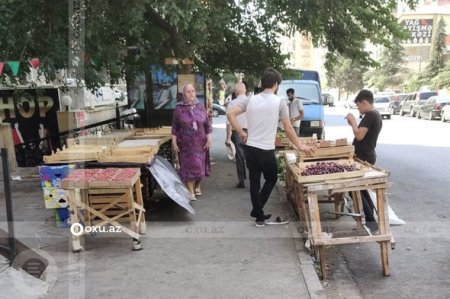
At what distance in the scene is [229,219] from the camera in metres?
6.32

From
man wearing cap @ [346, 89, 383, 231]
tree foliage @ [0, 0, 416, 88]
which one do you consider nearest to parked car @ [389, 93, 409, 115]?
tree foliage @ [0, 0, 416, 88]

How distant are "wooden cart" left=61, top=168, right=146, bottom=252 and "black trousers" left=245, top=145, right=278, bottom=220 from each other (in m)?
1.39

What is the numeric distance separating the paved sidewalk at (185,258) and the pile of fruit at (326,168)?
868mm

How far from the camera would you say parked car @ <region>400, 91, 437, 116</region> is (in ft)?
102

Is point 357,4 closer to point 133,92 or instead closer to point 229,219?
point 229,219

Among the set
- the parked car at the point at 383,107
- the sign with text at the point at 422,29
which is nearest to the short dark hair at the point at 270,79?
the parked car at the point at 383,107

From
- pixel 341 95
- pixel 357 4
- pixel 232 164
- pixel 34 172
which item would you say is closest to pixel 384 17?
pixel 357 4

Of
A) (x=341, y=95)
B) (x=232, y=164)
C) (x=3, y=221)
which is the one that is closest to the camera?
(x=3, y=221)

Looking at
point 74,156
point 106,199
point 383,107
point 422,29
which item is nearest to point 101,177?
point 106,199

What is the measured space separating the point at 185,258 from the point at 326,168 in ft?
5.63

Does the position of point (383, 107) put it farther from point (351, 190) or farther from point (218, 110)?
point (351, 190)

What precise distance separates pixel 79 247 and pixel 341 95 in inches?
3447

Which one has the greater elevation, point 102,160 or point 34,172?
point 102,160

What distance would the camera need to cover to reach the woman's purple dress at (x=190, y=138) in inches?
271
